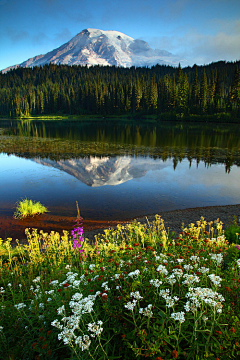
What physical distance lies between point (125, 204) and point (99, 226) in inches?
129

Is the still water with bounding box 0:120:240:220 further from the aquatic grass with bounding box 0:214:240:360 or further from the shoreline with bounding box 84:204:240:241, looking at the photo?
the aquatic grass with bounding box 0:214:240:360

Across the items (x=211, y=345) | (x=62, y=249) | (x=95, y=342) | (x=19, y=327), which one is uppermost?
(x=211, y=345)

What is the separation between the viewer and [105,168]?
2297 centimetres

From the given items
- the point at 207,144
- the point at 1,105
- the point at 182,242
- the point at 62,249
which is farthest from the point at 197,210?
the point at 1,105

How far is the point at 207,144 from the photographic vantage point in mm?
37219

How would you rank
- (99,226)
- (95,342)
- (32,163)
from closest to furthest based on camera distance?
(95,342)
(99,226)
(32,163)

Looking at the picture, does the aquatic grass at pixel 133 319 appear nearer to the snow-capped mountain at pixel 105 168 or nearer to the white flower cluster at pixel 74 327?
the white flower cluster at pixel 74 327

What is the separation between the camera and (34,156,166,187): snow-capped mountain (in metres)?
19.4

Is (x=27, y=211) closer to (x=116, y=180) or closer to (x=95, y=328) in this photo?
(x=116, y=180)

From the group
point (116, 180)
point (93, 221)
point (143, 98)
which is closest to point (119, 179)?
point (116, 180)

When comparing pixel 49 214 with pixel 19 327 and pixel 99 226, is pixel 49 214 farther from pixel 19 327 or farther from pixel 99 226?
pixel 19 327

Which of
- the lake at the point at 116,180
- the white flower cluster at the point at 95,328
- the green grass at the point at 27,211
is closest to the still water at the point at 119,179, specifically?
the lake at the point at 116,180

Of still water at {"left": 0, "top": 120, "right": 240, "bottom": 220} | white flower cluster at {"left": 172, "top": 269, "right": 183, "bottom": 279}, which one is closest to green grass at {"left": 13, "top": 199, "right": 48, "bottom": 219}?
still water at {"left": 0, "top": 120, "right": 240, "bottom": 220}

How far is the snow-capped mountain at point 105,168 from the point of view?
19.4 metres
